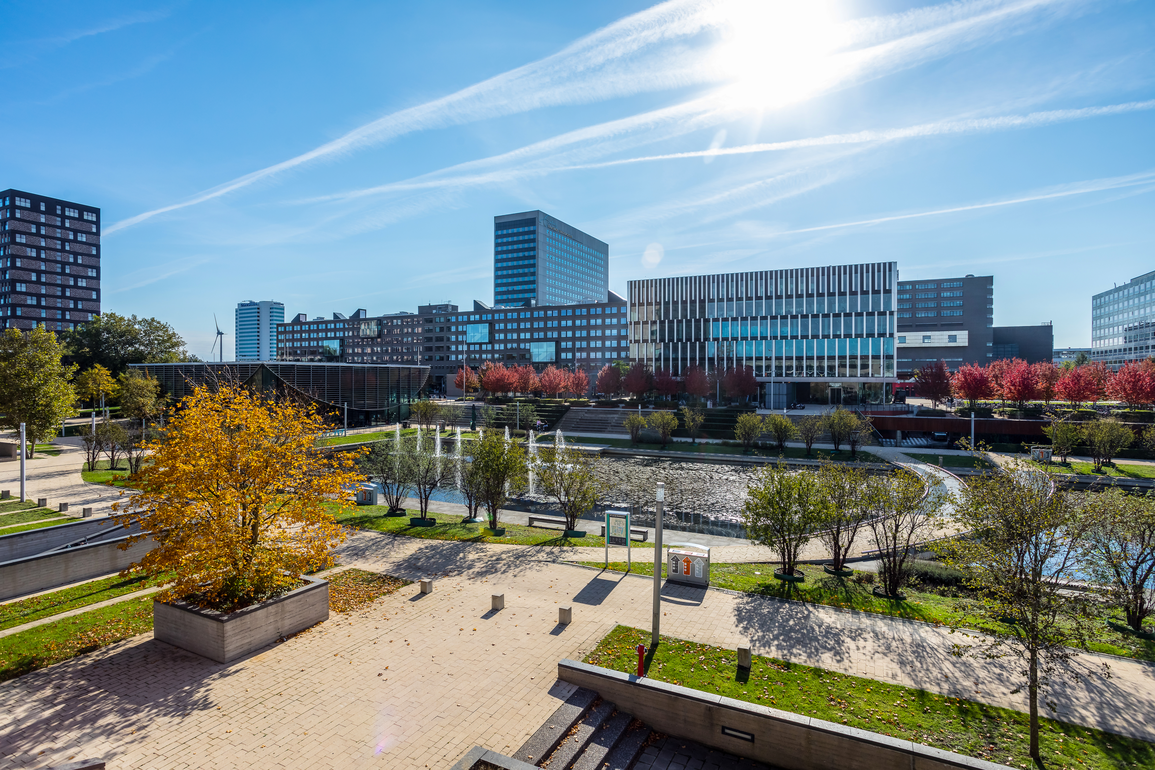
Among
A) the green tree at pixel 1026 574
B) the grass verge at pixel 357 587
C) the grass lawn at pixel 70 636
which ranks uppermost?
the green tree at pixel 1026 574

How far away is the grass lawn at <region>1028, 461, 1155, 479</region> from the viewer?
32344mm

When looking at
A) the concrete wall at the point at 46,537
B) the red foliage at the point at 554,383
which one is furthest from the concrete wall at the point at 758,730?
the red foliage at the point at 554,383

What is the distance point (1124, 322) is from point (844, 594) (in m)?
152

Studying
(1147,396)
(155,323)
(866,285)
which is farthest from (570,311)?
(1147,396)

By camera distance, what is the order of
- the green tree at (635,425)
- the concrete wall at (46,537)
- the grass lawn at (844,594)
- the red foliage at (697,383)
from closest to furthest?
the grass lawn at (844,594)
the concrete wall at (46,537)
the green tree at (635,425)
the red foliage at (697,383)

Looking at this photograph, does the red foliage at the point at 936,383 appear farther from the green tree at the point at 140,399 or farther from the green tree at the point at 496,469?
the green tree at the point at 140,399

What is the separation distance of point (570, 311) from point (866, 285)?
60445 mm

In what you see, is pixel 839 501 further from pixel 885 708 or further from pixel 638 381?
pixel 638 381

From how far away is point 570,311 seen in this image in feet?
385

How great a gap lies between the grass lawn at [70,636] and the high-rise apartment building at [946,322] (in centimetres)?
12728

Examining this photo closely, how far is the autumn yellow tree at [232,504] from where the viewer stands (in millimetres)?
10789

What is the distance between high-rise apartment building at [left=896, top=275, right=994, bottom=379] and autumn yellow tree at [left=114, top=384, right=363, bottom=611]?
124712 millimetres

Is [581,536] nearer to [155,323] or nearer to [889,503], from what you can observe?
[889,503]

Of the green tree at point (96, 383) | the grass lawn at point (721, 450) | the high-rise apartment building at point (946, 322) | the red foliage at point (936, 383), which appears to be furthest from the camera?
the high-rise apartment building at point (946, 322)
